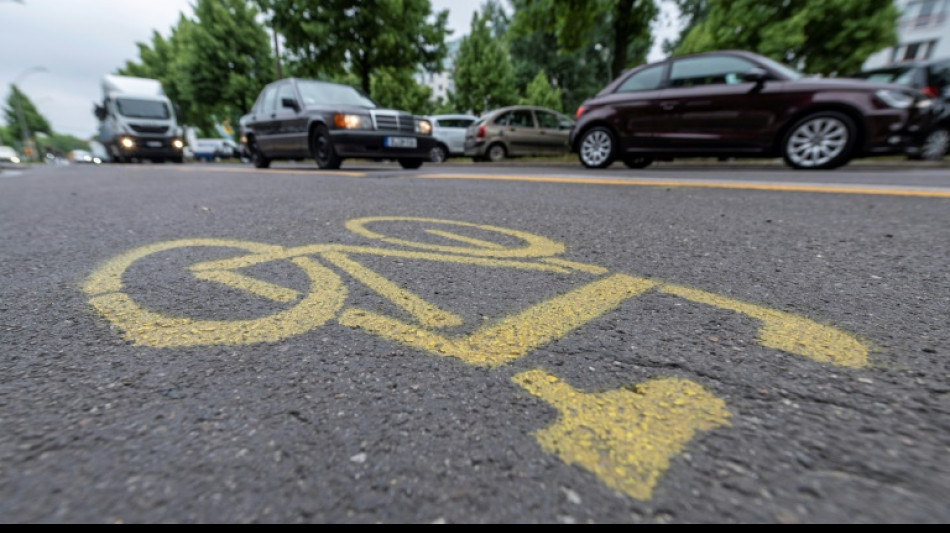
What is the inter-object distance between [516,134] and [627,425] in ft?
42.8

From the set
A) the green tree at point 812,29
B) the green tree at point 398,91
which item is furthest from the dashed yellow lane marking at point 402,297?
the green tree at point 812,29

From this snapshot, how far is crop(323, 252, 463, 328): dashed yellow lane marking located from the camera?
4.36ft

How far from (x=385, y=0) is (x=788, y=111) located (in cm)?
1518

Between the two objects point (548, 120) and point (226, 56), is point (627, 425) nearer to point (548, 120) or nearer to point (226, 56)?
point (548, 120)

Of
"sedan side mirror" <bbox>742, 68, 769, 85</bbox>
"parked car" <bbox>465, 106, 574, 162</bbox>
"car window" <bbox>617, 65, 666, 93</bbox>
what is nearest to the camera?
"sedan side mirror" <bbox>742, 68, 769, 85</bbox>

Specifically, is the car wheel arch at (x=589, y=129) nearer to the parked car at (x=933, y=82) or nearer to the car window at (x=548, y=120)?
the parked car at (x=933, y=82)

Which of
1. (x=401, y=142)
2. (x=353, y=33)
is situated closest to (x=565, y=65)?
(x=353, y=33)

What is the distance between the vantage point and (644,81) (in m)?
7.46

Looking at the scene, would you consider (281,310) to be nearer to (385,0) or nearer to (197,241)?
(197,241)

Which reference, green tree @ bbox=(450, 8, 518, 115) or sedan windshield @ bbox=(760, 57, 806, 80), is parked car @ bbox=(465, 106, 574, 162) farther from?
green tree @ bbox=(450, 8, 518, 115)

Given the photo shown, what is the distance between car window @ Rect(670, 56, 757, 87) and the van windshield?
721 inches

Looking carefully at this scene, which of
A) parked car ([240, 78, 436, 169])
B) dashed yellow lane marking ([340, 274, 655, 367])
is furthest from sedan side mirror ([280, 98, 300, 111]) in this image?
dashed yellow lane marking ([340, 274, 655, 367])

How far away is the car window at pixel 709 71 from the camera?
21.7 ft

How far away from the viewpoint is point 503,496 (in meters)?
0.69
